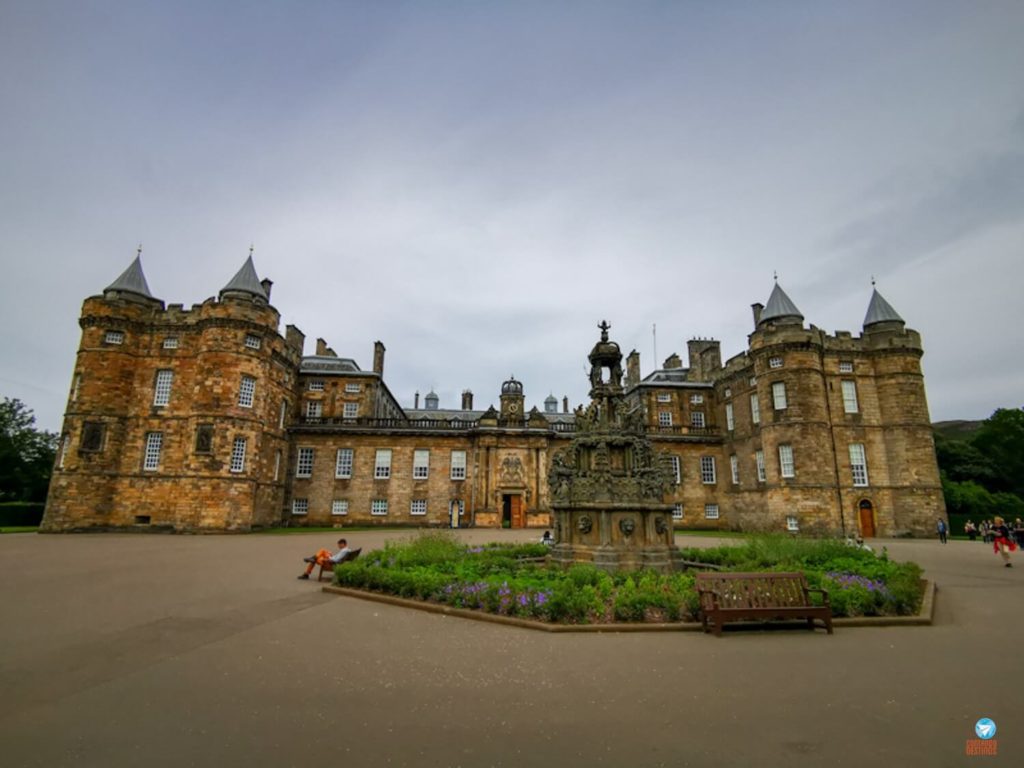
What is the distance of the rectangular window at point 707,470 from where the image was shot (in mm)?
41156

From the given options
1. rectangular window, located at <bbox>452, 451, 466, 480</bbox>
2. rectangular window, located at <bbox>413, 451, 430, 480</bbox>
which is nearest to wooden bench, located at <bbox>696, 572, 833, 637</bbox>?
rectangular window, located at <bbox>452, 451, 466, 480</bbox>

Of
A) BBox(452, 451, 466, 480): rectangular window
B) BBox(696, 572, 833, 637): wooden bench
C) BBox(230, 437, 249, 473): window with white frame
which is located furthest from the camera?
BBox(452, 451, 466, 480): rectangular window

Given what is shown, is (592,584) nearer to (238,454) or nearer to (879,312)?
(238,454)

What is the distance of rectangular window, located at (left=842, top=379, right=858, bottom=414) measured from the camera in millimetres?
34969

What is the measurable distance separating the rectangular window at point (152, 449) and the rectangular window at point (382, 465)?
1354 cm

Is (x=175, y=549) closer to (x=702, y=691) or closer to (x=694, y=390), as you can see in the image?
(x=702, y=691)

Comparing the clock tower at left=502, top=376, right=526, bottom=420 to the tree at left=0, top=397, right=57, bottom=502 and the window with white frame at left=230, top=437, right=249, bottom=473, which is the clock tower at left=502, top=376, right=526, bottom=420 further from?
the tree at left=0, top=397, right=57, bottom=502

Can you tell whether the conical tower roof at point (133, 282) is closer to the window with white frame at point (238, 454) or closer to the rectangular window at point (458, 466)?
the window with white frame at point (238, 454)

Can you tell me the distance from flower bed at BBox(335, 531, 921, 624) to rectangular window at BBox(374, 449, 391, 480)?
82.4ft

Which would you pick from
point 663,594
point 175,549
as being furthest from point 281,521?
point 663,594

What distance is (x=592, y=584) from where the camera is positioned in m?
10.2

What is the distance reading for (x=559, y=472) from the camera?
14.0m

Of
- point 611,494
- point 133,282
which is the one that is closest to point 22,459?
point 133,282

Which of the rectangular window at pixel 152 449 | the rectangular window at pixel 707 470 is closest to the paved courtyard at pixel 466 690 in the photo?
the rectangular window at pixel 152 449
